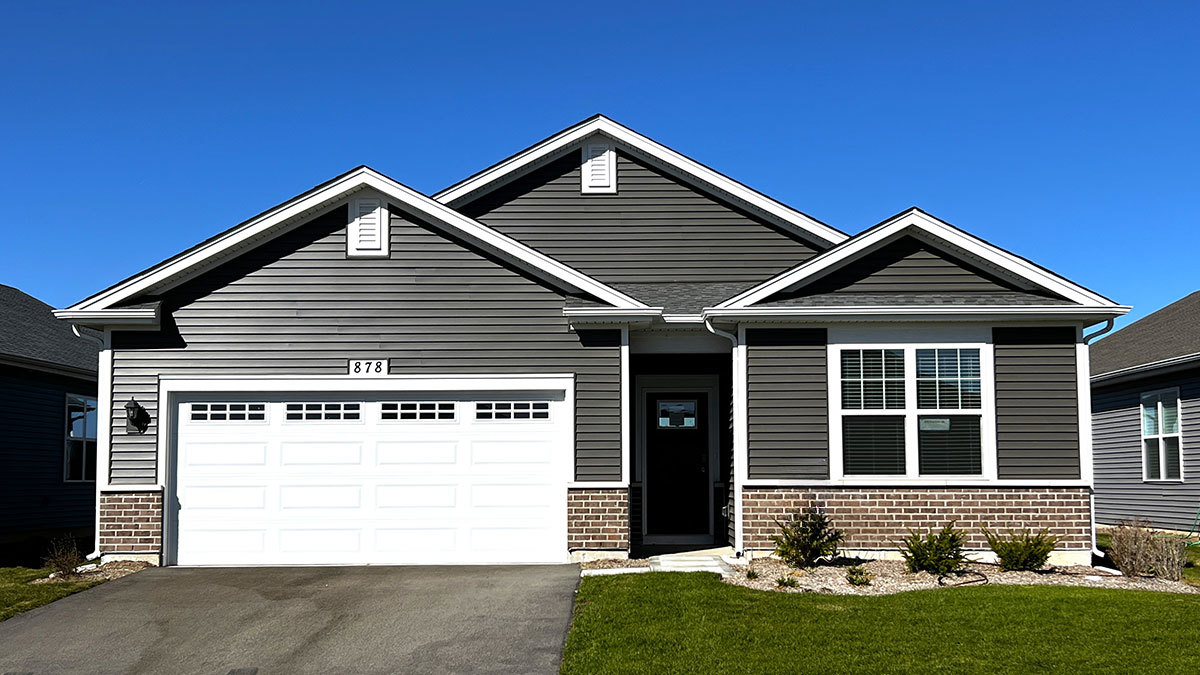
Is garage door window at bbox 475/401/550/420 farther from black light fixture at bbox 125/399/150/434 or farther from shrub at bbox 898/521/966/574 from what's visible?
shrub at bbox 898/521/966/574

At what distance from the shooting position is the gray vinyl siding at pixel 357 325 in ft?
44.7

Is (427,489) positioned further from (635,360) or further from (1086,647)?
(1086,647)

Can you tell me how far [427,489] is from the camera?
44.5 ft

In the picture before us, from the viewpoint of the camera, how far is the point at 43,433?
19281 millimetres

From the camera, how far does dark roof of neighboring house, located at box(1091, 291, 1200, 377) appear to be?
19.2 metres

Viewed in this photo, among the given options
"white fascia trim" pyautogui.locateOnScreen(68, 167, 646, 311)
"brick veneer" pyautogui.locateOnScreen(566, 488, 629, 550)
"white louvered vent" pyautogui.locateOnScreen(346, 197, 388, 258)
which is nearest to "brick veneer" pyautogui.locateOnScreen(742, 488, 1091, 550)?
"brick veneer" pyautogui.locateOnScreen(566, 488, 629, 550)

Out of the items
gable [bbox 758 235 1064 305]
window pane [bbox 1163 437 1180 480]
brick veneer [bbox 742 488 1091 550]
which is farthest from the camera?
window pane [bbox 1163 437 1180 480]

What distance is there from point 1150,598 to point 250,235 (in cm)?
1079

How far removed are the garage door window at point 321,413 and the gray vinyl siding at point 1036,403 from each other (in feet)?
25.8

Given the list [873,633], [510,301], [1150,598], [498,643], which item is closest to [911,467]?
[1150,598]

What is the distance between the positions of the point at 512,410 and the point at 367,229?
294 centimetres

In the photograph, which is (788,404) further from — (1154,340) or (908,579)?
(1154,340)

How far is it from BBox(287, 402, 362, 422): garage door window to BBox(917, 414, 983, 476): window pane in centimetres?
693

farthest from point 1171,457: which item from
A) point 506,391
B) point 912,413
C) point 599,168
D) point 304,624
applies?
point 304,624
